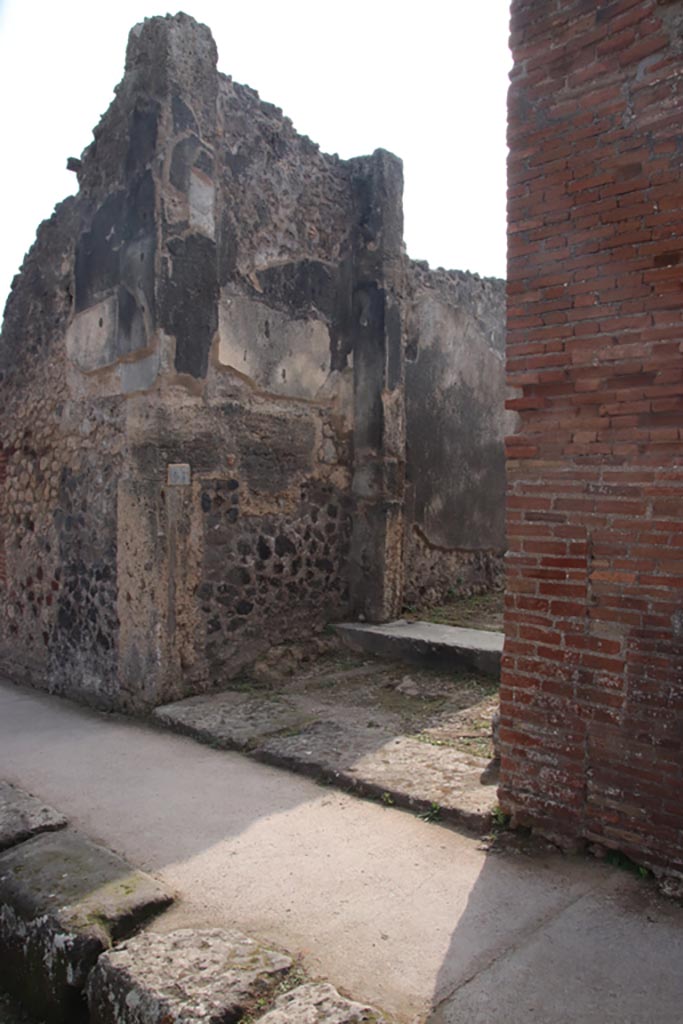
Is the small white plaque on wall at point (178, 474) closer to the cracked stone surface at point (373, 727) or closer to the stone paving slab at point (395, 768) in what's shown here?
the cracked stone surface at point (373, 727)

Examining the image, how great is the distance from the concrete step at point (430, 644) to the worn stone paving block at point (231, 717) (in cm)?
112

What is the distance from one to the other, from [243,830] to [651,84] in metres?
3.39

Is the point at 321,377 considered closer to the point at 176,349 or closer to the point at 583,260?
the point at 176,349

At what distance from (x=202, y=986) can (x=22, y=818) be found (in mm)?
1594

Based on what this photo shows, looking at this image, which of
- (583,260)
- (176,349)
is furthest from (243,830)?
(176,349)

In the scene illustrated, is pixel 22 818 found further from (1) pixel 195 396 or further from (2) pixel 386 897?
(1) pixel 195 396

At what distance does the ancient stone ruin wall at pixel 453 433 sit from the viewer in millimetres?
7316

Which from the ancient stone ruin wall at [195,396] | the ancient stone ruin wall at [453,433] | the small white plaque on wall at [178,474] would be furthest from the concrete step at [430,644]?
the small white plaque on wall at [178,474]

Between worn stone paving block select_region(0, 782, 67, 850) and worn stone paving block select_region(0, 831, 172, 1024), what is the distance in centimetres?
20

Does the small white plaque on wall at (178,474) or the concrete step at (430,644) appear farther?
the concrete step at (430,644)

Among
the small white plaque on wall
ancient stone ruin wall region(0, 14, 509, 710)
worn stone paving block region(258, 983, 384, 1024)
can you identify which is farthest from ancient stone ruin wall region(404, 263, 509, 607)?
worn stone paving block region(258, 983, 384, 1024)

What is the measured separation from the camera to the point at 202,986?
229 cm

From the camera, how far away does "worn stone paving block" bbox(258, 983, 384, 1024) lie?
2100 mm

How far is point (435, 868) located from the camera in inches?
120
